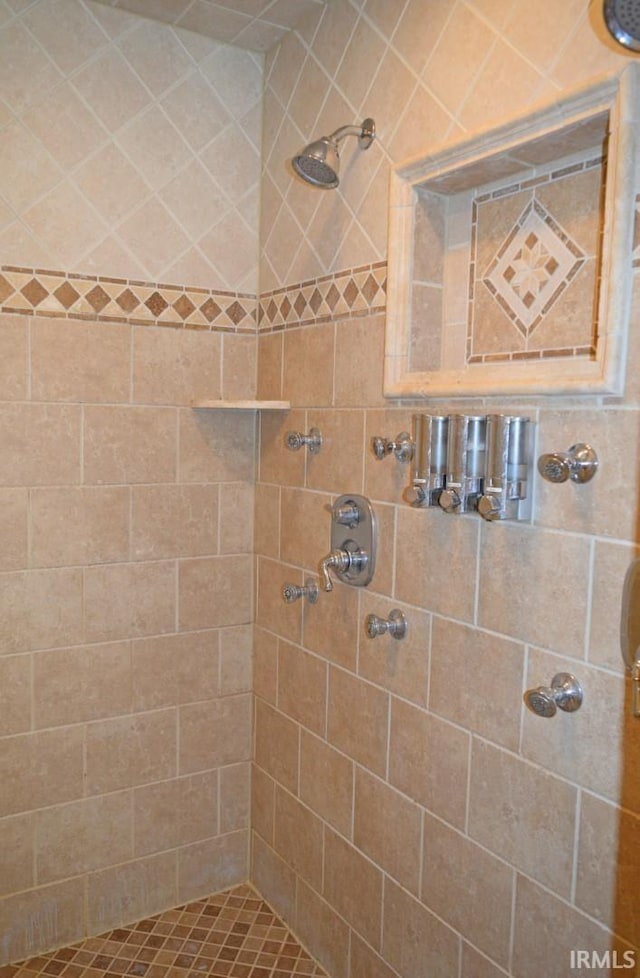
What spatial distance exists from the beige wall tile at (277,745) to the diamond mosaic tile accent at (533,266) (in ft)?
3.90

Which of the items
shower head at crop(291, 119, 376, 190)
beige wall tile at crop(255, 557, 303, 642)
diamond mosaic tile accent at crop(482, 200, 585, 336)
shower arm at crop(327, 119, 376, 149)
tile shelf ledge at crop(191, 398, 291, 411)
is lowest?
beige wall tile at crop(255, 557, 303, 642)

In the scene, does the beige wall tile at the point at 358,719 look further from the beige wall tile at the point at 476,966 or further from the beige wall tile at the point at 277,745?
the beige wall tile at the point at 476,966

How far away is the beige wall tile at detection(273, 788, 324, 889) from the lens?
72.6 inches

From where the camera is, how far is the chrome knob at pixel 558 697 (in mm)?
1134

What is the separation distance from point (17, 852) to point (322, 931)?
0.78 metres

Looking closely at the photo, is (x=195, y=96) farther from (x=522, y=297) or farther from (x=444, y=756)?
(x=444, y=756)

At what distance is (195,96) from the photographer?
1.93 m

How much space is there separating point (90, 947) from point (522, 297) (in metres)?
1.89

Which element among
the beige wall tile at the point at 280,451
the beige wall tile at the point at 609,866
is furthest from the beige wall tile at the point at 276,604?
the beige wall tile at the point at 609,866

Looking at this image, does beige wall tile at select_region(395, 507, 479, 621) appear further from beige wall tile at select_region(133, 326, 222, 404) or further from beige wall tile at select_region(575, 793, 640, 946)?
beige wall tile at select_region(133, 326, 222, 404)

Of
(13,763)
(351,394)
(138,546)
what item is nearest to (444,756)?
(351,394)

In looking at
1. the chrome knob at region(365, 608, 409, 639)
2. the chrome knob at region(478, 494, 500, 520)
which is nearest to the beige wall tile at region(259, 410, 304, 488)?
the chrome knob at region(365, 608, 409, 639)

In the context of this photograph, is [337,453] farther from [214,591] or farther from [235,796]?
[235,796]

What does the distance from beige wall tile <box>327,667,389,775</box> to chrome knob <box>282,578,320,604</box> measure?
19cm
